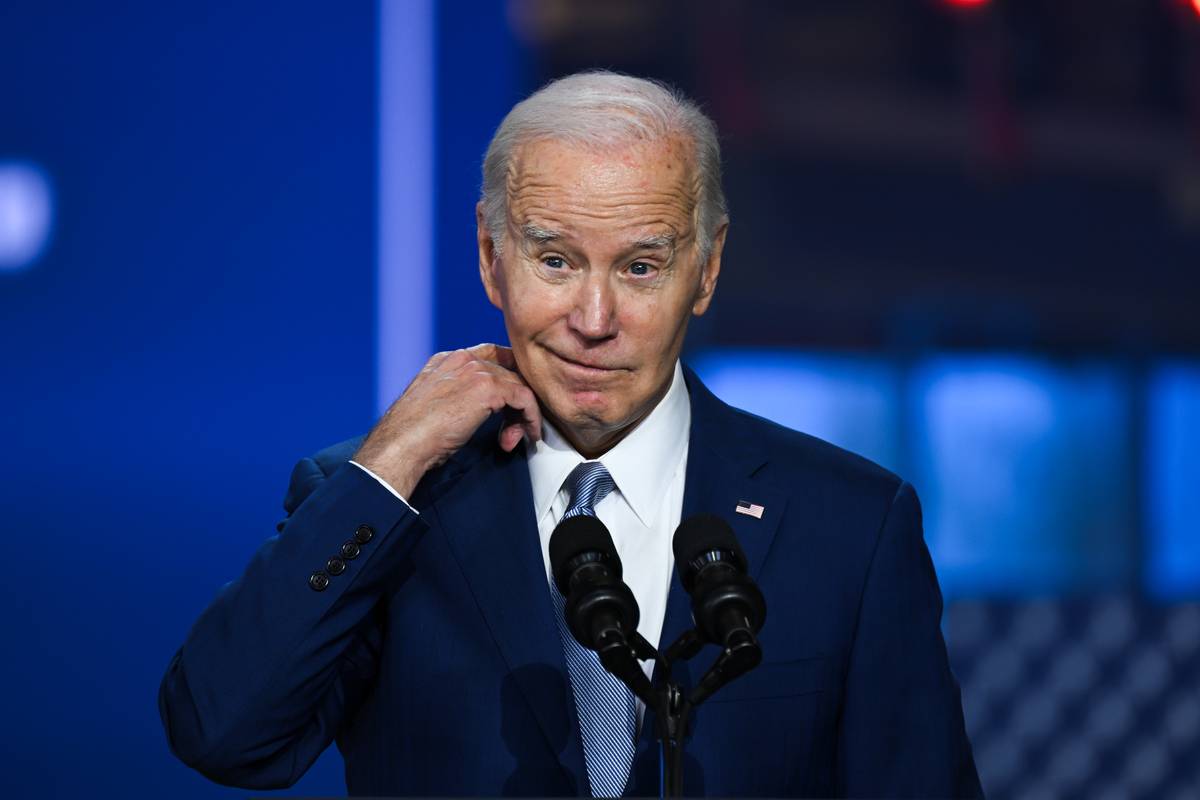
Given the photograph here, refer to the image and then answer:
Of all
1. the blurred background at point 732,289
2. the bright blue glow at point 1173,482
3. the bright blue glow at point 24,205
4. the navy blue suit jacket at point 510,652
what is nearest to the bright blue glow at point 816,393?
the blurred background at point 732,289

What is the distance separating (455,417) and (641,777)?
0.41 metres

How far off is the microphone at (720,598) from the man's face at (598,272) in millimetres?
378

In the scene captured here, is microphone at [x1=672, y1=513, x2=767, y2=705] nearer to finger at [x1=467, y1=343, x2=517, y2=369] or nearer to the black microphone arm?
the black microphone arm

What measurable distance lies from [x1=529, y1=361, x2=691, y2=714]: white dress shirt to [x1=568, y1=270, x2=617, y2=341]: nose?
0.49 ft

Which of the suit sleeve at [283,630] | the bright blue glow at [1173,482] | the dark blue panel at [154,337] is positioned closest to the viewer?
the suit sleeve at [283,630]

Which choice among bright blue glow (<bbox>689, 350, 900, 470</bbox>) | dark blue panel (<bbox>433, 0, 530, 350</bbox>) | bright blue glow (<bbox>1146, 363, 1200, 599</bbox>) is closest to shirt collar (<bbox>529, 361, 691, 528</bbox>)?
dark blue panel (<bbox>433, 0, 530, 350</bbox>)

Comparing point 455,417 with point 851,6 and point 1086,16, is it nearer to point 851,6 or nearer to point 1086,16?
point 851,6

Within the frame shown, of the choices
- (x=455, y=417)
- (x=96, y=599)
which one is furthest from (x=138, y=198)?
(x=455, y=417)

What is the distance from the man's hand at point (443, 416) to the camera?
1428 millimetres

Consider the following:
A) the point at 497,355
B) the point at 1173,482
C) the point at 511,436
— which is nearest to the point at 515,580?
the point at 511,436

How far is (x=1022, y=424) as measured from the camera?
3031mm

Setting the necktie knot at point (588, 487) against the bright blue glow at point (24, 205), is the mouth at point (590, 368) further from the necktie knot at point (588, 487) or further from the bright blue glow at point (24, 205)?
the bright blue glow at point (24, 205)

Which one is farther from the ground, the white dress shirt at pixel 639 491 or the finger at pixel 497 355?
the finger at pixel 497 355

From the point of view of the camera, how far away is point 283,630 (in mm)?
1360
